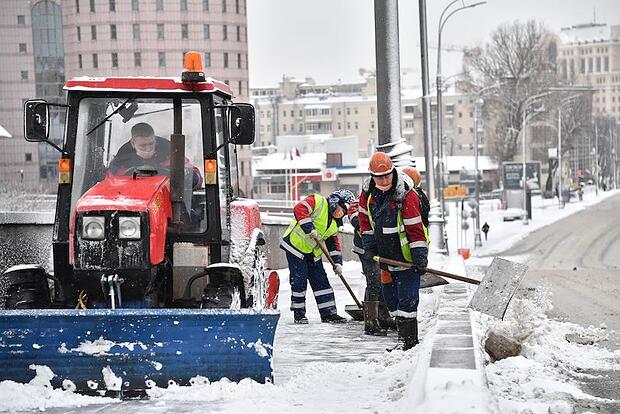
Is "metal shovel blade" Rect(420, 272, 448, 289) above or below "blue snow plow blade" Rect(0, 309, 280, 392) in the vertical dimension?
below

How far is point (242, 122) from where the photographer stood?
27.7 feet

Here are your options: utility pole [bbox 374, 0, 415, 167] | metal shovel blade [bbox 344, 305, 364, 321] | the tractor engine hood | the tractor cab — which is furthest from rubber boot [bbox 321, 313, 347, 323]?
the tractor engine hood

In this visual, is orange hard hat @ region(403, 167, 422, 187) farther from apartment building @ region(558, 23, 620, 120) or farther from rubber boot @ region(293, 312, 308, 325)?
apartment building @ region(558, 23, 620, 120)

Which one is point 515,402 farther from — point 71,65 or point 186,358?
point 71,65

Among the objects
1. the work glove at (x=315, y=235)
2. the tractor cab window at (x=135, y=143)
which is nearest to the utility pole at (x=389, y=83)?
the work glove at (x=315, y=235)

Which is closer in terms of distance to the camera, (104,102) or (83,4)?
(104,102)

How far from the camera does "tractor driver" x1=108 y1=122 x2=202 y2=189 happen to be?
849 cm

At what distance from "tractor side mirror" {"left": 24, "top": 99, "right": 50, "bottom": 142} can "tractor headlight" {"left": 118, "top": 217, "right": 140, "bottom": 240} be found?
1.03 meters

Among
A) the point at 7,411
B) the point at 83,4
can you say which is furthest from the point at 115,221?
the point at 83,4

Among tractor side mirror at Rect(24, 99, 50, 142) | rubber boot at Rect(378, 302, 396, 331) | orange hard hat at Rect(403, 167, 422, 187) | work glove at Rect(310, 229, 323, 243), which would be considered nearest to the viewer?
tractor side mirror at Rect(24, 99, 50, 142)

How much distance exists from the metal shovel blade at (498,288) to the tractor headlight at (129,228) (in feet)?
12.4

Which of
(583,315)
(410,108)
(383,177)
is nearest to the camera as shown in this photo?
(383,177)

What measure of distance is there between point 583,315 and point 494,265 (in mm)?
4615

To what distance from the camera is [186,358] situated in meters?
7.25
